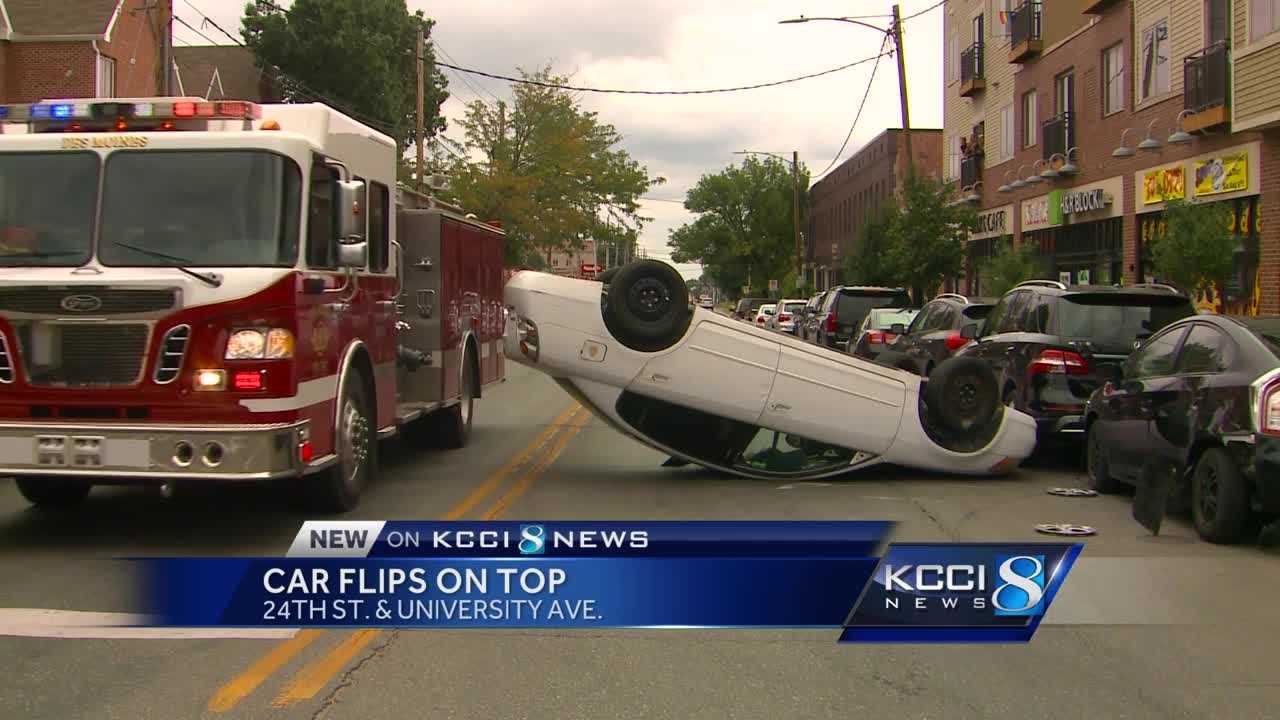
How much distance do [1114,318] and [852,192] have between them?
6387cm

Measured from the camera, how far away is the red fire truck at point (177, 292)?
25.0 ft

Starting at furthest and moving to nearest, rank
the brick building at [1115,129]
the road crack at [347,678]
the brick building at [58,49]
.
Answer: the brick building at [58,49], the brick building at [1115,129], the road crack at [347,678]

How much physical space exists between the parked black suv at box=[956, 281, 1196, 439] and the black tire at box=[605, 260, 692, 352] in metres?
3.90

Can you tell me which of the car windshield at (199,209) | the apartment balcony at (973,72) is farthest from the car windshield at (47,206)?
the apartment balcony at (973,72)

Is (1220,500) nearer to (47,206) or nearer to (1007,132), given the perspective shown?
(47,206)

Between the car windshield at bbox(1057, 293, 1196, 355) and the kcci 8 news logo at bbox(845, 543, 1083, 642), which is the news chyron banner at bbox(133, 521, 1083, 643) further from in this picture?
the car windshield at bbox(1057, 293, 1196, 355)

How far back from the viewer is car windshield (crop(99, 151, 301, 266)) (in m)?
7.89

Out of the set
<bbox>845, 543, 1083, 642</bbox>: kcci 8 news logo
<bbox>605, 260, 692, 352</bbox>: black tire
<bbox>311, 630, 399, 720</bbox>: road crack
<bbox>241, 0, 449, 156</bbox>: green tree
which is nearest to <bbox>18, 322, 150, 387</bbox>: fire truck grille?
<bbox>311, 630, 399, 720</bbox>: road crack

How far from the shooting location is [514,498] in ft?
33.7

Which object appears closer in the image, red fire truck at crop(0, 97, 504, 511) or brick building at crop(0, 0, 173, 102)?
red fire truck at crop(0, 97, 504, 511)

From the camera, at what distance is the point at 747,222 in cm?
10550

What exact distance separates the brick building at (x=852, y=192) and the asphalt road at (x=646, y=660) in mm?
42887

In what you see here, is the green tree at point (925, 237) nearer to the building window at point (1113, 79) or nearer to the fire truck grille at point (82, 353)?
the building window at point (1113, 79)

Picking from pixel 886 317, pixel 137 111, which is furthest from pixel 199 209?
pixel 886 317
